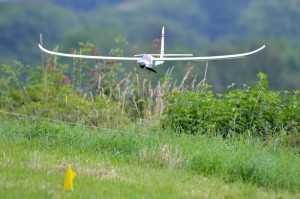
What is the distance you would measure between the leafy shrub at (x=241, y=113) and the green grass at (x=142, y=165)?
49 centimetres

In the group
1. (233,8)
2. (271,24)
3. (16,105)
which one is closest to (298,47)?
(271,24)

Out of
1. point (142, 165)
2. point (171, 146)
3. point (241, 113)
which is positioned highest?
point (241, 113)

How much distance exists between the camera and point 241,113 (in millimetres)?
7625

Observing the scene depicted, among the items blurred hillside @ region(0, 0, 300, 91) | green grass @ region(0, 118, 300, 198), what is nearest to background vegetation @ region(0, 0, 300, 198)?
green grass @ region(0, 118, 300, 198)

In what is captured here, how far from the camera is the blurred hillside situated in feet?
107

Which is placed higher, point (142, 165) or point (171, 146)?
point (171, 146)

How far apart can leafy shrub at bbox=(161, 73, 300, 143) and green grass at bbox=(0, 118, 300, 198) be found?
0.49m

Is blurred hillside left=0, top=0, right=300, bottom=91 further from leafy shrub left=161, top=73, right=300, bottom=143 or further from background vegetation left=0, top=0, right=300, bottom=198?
leafy shrub left=161, top=73, right=300, bottom=143

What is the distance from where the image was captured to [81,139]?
7281 mm

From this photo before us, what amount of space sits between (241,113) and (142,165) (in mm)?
1843

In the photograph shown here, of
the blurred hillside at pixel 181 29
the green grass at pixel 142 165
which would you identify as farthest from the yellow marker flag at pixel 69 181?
the blurred hillside at pixel 181 29

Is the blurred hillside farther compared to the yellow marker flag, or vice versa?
the blurred hillside

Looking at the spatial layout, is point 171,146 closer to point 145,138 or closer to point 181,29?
point 145,138

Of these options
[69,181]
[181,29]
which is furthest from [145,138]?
[181,29]
